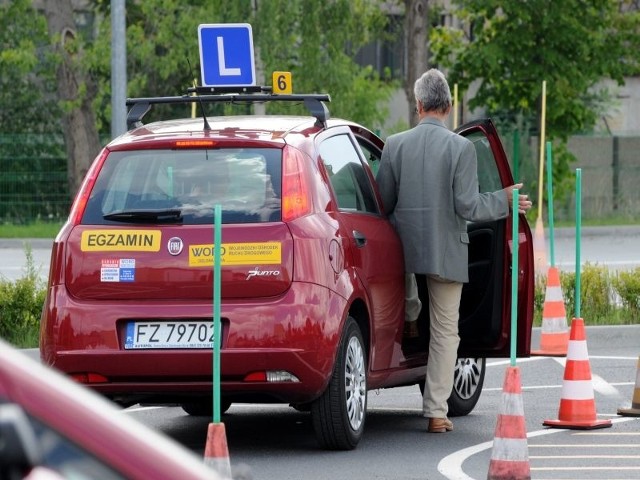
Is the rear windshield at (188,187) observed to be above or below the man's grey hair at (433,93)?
below

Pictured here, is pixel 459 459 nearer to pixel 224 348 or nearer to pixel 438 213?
pixel 224 348

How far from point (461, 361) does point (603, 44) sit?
23817 millimetres

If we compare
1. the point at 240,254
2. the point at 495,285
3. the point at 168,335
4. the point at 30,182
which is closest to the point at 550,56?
the point at 30,182

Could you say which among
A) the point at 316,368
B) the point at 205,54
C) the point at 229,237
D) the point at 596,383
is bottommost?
the point at 596,383

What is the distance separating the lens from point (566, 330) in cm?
1320

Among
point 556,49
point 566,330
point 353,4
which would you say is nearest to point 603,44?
point 556,49

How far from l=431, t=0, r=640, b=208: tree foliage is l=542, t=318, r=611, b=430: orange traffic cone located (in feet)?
77.1

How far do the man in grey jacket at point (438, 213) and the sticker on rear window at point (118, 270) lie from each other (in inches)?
69.0

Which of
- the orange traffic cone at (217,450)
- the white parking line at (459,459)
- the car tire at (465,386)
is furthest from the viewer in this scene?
the car tire at (465,386)

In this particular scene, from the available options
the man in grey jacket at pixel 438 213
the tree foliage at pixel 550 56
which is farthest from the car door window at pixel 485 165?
the tree foliage at pixel 550 56

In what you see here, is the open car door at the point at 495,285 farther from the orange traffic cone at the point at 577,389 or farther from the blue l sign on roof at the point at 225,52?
the blue l sign on roof at the point at 225,52

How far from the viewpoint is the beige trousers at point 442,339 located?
9164 millimetres

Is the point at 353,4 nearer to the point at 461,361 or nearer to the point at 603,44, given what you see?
the point at 603,44

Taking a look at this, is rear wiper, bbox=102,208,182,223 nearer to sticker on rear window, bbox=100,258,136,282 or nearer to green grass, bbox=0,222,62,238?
sticker on rear window, bbox=100,258,136,282
